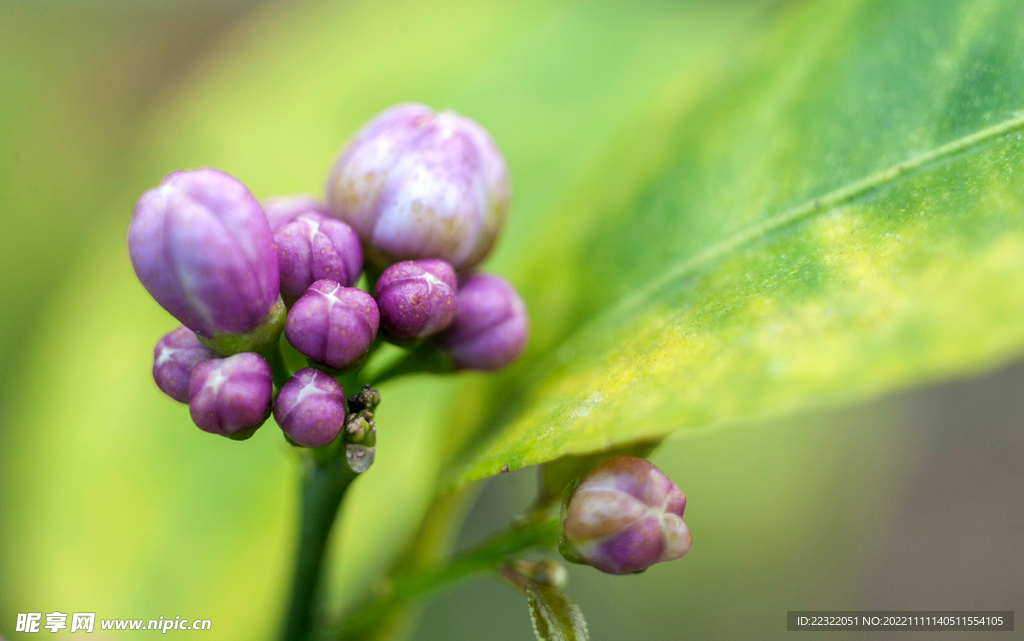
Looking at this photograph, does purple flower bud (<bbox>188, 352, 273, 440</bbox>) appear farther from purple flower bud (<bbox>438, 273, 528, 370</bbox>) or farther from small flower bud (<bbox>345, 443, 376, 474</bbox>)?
purple flower bud (<bbox>438, 273, 528, 370</bbox>)

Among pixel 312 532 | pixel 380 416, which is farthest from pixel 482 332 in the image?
pixel 380 416

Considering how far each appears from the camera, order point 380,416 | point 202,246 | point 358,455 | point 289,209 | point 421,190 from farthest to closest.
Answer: point 380,416, point 289,209, point 421,190, point 358,455, point 202,246

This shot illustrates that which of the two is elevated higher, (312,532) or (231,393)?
(231,393)

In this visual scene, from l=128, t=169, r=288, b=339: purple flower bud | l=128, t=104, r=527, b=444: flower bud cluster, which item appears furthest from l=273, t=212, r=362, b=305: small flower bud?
l=128, t=169, r=288, b=339: purple flower bud

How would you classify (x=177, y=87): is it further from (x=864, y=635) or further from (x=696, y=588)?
(x=864, y=635)

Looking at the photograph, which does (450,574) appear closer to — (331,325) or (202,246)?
(331,325)

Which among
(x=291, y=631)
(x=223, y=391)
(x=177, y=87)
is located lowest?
(x=291, y=631)

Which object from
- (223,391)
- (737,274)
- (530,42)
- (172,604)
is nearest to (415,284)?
(223,391)
